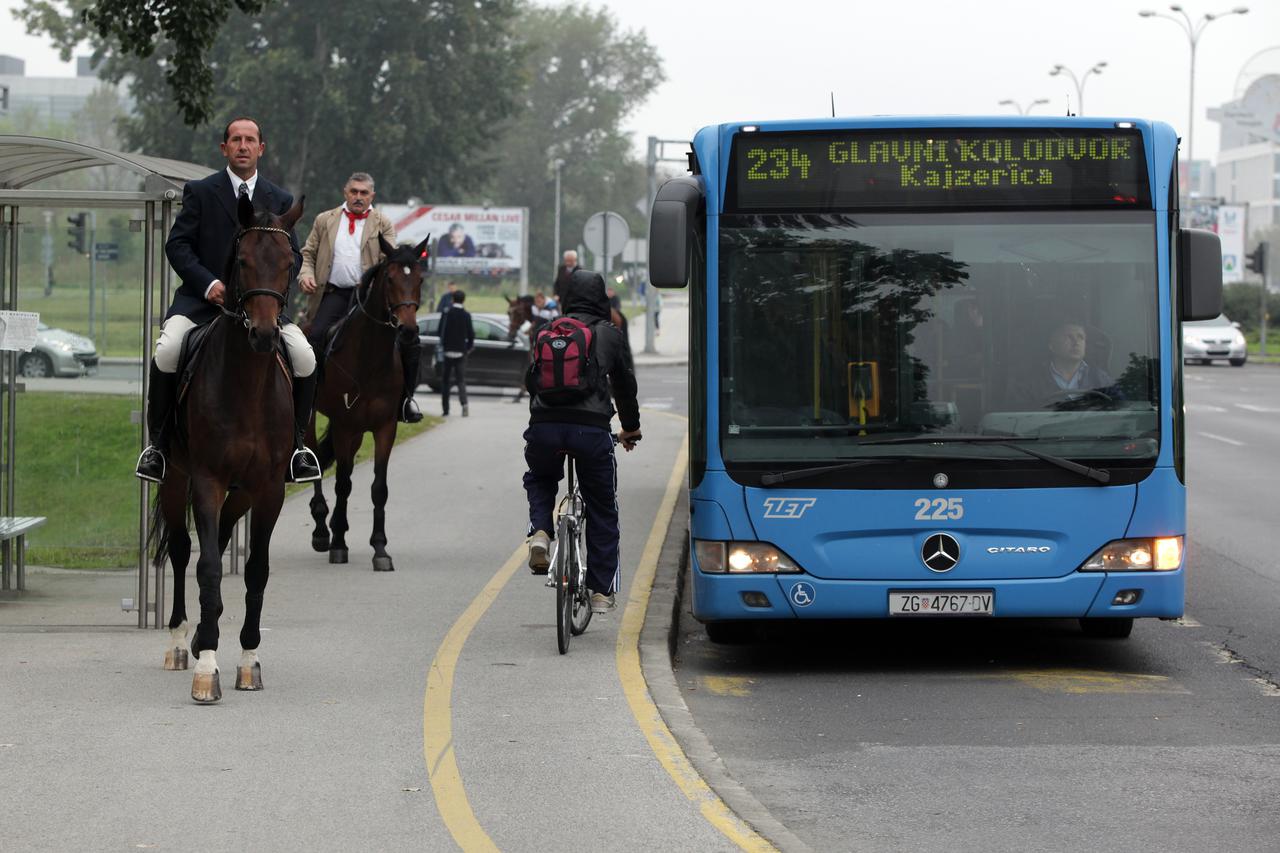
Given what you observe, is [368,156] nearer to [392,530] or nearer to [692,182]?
[392,530]

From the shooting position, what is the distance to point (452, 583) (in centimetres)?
1268

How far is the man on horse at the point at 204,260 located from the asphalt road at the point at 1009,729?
8.03 feet

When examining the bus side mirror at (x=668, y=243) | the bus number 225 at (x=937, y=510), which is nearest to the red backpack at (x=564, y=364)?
the bus side mirror at (x=668, y=243)

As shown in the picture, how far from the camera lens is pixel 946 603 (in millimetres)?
9766

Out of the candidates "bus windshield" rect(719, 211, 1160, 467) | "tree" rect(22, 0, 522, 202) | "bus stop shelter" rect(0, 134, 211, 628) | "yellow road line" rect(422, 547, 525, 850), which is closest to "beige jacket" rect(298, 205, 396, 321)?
"bus stop shelter" rect(0, 134, 211, 628)

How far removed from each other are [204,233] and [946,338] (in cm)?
356

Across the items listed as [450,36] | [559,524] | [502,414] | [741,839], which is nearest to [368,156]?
[450,36]

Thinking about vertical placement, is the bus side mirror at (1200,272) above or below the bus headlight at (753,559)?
above

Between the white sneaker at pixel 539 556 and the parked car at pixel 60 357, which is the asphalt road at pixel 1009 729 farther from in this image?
the parked car at pixel 60 357

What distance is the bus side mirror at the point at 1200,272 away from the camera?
978cm

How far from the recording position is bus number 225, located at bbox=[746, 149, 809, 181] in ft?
32.9

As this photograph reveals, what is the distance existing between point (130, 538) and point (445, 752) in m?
7.90

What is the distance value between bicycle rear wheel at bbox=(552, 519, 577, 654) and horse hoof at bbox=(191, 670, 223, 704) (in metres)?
1.90

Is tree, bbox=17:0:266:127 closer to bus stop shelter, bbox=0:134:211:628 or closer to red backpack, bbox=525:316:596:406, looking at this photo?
bus stop shelter, bbox=0:134:211:628
